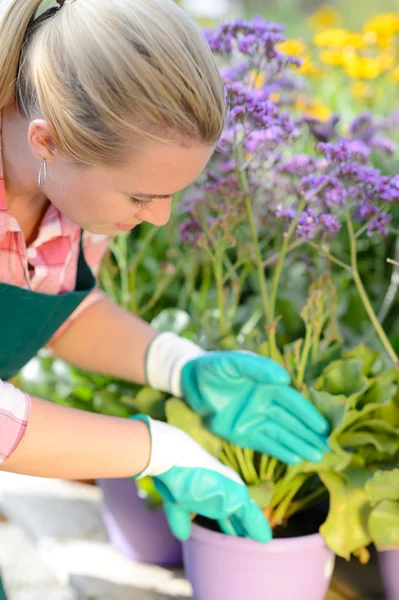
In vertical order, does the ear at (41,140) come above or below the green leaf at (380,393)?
above

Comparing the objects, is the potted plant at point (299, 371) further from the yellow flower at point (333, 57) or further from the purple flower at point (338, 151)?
the yellow flower at point (333, 57)

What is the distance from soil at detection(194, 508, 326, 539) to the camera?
130 cm

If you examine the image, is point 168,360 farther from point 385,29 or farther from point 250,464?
point 385,29

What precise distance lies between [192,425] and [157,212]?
0.43 m

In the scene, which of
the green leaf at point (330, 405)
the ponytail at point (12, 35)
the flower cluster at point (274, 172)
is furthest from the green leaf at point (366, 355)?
the ponytail at point (12, 35)

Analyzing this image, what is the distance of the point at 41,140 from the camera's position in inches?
37.2

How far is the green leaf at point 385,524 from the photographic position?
1149 millimetres

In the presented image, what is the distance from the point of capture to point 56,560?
1.50 meters

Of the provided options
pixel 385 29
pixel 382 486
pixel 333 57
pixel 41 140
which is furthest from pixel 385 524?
pixel 385 29

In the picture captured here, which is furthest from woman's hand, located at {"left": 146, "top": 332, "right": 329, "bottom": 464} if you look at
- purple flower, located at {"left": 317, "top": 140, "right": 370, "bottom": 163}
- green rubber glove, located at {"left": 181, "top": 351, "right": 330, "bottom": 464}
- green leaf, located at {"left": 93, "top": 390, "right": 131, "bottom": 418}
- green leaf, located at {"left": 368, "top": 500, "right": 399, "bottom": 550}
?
purple flower, located at {"left": 317, "top": 140, "right": 370, "bottom": 163}

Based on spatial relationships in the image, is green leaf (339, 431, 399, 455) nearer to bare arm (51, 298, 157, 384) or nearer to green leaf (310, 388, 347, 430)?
green leaf (310, 388, 347, 430)

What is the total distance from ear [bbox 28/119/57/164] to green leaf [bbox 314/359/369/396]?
0.59 metres

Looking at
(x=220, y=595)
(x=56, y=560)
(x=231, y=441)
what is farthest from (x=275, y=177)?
(x=56, y=560)

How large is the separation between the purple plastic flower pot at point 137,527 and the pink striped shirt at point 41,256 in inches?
17.3
